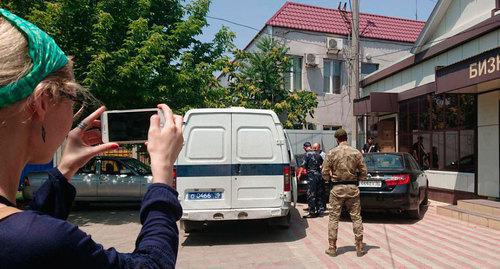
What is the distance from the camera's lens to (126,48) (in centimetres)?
949

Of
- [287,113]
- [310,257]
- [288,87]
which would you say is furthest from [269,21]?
[310,257]

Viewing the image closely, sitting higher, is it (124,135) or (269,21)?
(269,21)

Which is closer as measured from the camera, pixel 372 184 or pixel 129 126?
pixel 129 126

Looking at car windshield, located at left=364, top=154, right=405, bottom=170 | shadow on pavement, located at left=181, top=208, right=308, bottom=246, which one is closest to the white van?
shadow on pavement, located at left=181, top=208, right=308, bottom=246

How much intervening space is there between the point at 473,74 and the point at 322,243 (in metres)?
5.10

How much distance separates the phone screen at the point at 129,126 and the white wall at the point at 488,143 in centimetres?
1038

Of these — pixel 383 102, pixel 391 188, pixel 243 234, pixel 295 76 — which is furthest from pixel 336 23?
pixel 243 234

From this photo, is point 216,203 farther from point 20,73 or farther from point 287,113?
point 287,113

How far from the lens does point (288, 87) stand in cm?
2095

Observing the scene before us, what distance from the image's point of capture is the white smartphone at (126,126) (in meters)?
2.02

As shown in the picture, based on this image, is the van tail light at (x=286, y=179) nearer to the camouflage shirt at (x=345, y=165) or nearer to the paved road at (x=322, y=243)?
the camouflage shirt at (x=345, y=165)

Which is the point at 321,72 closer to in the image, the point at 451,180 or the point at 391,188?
the point at 451,180

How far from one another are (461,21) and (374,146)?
5559mm

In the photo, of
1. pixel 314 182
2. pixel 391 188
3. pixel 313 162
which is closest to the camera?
pixel 391 188
